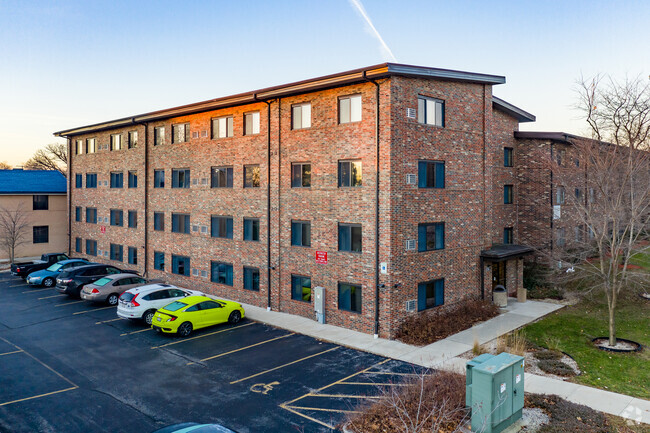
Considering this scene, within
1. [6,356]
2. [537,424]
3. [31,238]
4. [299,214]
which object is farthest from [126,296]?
[31,238]

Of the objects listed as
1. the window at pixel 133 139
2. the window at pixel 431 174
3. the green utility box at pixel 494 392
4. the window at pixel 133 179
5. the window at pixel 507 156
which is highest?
the window at pixel 133 139

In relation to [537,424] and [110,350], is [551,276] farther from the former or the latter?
[110,350]

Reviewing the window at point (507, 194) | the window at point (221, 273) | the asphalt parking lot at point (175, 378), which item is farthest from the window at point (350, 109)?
the window at point (507, 194)

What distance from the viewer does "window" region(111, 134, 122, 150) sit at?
3416 centimetres

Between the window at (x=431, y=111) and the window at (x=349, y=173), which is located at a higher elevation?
the window at (x=431, y=111)

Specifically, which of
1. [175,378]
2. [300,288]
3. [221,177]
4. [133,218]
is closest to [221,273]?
[221,177]

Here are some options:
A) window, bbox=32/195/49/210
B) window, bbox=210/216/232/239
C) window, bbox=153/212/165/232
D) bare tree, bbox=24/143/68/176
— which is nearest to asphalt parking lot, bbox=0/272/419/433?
window, bbox=210/216/232/239

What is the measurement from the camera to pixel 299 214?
22109mm

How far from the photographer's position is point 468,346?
17500 mm

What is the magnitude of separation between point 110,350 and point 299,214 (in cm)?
998

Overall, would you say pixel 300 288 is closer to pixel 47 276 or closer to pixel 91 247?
pixel 47 276

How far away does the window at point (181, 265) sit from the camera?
94.2ft

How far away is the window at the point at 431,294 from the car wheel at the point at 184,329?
10096 millimetres

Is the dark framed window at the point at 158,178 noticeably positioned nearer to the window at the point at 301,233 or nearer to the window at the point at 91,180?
the window at the point at 91,180
